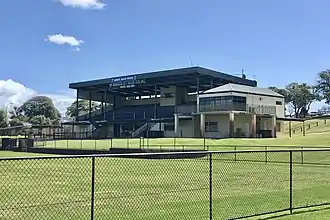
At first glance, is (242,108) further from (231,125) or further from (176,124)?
(176,124)

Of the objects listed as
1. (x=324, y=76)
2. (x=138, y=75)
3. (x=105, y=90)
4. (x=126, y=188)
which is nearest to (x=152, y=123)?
(x=138, y=75)

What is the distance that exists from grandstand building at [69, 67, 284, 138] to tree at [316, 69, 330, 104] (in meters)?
47.5

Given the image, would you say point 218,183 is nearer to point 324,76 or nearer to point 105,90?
point 105,90

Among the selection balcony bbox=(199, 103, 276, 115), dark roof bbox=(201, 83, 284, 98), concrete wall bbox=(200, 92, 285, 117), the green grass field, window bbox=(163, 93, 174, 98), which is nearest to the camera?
the green grass field

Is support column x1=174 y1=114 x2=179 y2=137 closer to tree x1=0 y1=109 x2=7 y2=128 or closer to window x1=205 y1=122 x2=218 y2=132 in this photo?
window x1=205 y1=122 x2=218 y2=132

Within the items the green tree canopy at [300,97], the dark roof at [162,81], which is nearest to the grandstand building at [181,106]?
the dark roof at [162,81]

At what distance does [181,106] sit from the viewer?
90062mm

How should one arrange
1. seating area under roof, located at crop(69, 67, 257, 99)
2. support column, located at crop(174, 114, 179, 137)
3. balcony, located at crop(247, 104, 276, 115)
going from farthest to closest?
seating area under roof, located at crop(69, 67, 257, 99), support column, located at crop(174, 114, 179, 137), balcony, located at crop(247, 104, 276, 115)

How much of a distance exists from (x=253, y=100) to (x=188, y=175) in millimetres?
58566

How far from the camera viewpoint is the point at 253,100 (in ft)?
262

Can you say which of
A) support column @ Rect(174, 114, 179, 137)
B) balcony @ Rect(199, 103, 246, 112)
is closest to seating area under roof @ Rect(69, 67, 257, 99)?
support column @ Rect(174, 114, 179, 137)

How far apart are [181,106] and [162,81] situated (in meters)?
10.2

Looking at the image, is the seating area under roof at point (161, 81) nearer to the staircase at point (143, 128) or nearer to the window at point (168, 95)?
the window at point (168, 95)

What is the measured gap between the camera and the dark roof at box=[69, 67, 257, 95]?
8950 cm
